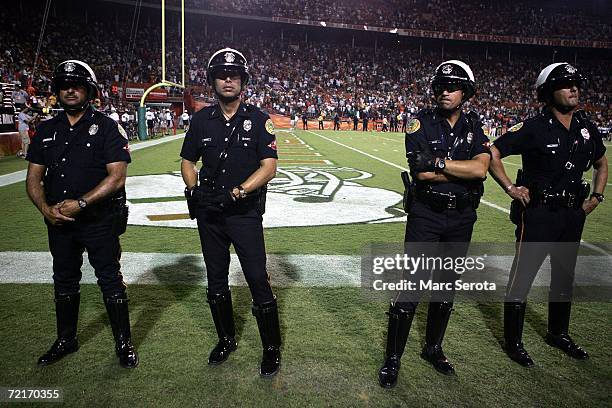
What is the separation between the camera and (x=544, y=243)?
3.24m

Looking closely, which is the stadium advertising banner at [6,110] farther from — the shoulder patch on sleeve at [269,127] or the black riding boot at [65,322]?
the shoulder patch on sleeve at [269,127]

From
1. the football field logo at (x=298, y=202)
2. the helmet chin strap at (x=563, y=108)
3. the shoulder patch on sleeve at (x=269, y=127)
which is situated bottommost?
the football field logo at (x=298, y=202)

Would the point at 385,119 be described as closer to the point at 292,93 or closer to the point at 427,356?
the point at 292,93

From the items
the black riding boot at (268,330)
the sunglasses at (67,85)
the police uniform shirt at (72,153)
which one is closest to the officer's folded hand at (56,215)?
the police uniform shirt at (72,153)

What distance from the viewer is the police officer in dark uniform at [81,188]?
3.01 meters

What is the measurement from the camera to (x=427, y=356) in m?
3.21

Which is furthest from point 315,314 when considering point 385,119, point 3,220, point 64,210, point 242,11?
point 242,11

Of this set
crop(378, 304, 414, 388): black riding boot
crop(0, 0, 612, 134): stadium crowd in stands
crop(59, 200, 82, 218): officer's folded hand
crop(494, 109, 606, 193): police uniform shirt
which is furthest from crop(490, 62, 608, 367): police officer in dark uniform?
crop(0, 0, 612, 134): stadium crowd in stands

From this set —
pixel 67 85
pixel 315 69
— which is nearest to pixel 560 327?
pixel 67 85

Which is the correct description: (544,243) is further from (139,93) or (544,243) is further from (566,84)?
(139,93)

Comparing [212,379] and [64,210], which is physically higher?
[64,210]

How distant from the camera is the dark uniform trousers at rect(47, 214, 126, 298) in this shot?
10.1ft

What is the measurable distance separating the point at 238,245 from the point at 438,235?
128 centimetres

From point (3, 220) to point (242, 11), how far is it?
42.7 m
